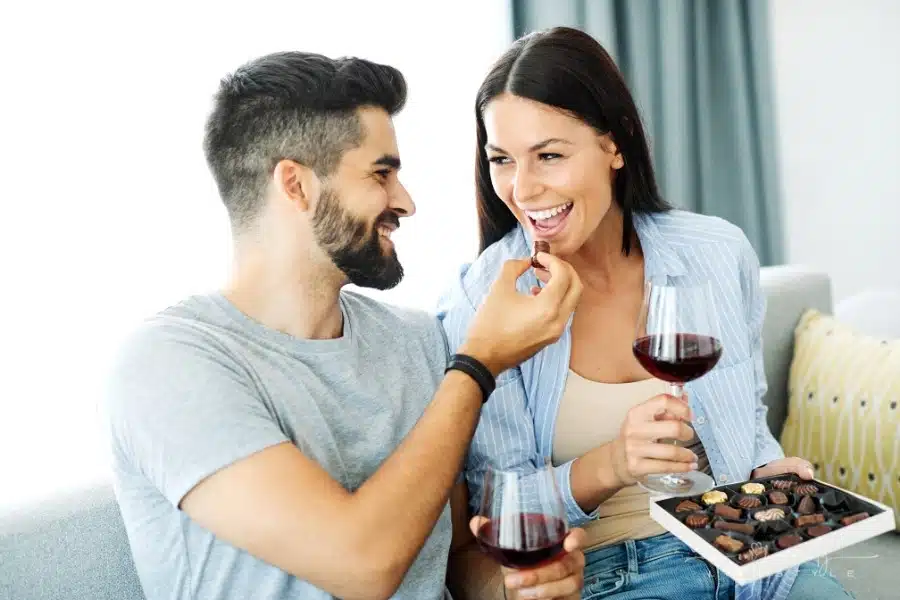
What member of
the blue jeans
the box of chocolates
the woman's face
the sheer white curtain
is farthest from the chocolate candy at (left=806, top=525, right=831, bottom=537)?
the sheer white curtain

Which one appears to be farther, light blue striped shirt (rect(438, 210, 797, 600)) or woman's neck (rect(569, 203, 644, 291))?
woman's neck (rect(569, 203, 644, 291))

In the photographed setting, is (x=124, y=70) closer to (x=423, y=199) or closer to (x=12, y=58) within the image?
(x=12, y=58)

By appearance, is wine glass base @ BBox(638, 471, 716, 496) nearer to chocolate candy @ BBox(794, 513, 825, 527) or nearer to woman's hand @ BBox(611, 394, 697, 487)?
woman's hand @ BBox(611, 394, 697, 487)

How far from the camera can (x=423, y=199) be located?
2453mm

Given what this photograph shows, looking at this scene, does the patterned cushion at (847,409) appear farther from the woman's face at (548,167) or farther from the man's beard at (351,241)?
the man's beard at (351,241)

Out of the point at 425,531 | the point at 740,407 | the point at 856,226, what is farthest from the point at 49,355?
the point at 856,226

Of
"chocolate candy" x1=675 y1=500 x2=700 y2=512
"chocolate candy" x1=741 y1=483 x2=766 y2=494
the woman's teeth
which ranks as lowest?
"chocolate candy" x1=741 y1=483 x2=766 y2=494

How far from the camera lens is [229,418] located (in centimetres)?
107

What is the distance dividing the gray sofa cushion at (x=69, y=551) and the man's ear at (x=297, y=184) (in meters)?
0.54

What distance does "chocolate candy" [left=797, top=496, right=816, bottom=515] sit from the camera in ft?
3.81

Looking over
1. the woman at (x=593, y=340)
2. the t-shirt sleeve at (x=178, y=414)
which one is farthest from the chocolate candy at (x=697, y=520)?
the t-shirt sleeve at (x=178, y=414)

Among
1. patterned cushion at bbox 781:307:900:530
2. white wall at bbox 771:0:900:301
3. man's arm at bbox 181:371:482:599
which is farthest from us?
white wall at bbox 771:0:900:301

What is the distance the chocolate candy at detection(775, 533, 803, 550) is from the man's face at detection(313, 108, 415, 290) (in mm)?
716

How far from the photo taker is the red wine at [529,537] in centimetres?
103
